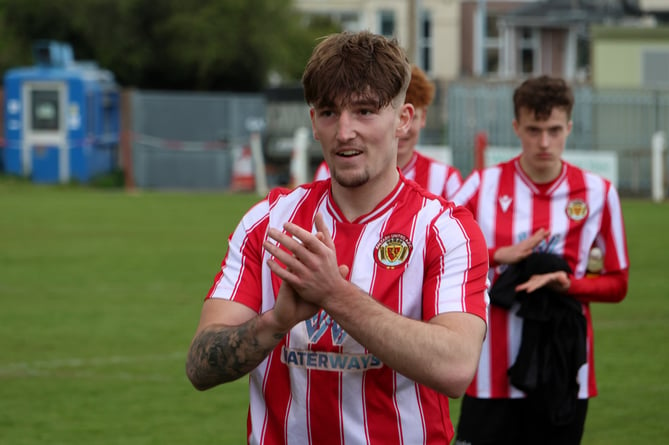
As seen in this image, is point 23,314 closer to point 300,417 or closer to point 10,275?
point 10,275

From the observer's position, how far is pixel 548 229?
236 inches

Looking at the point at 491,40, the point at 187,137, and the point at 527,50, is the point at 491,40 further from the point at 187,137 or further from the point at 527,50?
the point at 187,137

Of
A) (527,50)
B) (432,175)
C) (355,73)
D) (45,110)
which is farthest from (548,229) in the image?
(527,50)

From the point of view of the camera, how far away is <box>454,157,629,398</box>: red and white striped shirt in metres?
5.92

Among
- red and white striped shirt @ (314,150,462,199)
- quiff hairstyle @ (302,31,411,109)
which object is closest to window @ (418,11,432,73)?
red and white striped shirt @ (314,150,462,199)

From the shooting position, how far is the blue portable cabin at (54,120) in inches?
1315

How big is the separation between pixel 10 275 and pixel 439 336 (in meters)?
13.0

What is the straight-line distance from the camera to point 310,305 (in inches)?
124

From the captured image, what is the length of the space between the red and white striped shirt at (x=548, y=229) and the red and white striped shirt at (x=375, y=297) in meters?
2.37

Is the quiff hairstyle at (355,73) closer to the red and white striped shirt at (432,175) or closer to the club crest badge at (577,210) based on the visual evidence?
the club crest badge at (577,210)

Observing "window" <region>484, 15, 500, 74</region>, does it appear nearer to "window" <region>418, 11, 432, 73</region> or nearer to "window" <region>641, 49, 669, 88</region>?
"window" <region>418, 11, 432, 73</region>

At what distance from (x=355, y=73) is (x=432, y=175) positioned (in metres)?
3.60

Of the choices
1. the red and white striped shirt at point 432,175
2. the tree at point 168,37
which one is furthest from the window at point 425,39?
the red and white striped shirt at point 432,175

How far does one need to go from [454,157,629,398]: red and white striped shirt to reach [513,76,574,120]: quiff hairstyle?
1.02 feet
